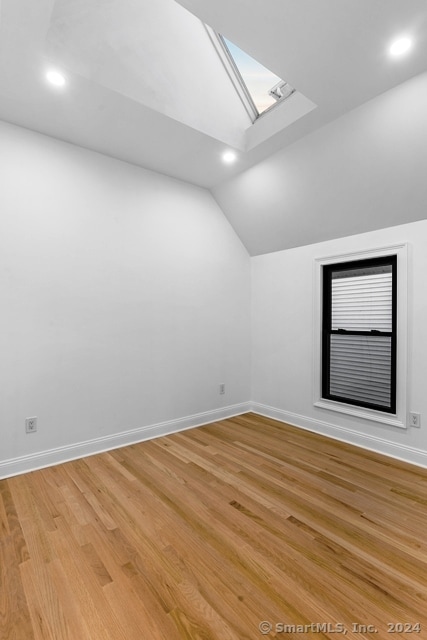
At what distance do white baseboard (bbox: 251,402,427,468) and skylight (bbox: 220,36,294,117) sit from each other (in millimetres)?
3184

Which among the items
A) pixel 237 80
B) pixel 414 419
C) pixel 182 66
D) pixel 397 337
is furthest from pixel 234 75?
pixel 414 419

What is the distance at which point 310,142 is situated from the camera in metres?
2.76

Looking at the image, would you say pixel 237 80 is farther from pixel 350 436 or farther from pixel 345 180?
pixel 350 436

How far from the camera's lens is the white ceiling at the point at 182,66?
1.71 m

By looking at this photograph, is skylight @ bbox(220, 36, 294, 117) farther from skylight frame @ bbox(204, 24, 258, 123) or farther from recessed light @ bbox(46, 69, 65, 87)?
recessed light @ bbox(46, 69, 65, 87)

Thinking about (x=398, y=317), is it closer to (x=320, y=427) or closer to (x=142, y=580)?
(x=320, y=427)

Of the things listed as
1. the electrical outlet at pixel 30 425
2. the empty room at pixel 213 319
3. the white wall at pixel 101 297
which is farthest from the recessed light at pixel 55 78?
the electrical outlet at pixel 30 425

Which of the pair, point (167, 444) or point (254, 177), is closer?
point (167, 444)

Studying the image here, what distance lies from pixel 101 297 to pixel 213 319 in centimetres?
142

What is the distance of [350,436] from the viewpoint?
324cm

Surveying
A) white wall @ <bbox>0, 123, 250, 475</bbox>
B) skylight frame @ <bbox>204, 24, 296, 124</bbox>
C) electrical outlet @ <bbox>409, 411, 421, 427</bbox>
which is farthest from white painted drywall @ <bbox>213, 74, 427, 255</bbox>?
electrical outlet @ <bbox>409, 411, 421, 427</bbox>

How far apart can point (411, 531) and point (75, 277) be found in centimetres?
310

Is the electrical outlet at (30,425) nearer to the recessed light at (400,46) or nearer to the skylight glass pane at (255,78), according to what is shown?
the skylight glass pane at (255,78)

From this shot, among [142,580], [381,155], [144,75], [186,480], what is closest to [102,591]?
[142,580]
